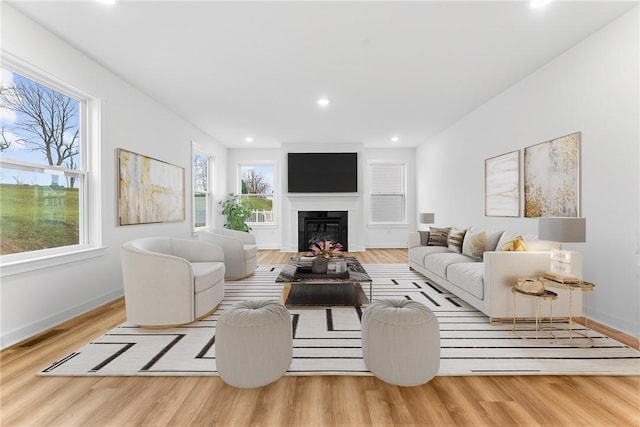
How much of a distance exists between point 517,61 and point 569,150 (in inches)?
47.4

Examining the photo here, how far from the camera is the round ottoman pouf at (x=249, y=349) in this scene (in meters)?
1.83

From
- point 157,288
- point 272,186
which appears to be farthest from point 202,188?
point 157,288

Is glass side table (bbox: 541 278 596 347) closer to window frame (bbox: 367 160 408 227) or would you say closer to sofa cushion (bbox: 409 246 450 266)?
sofa cushion (bbox: 409 246 450 266)

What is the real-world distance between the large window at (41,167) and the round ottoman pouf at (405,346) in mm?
3251

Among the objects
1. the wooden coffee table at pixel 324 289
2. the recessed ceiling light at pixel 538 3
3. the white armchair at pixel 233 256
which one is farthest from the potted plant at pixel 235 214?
the recessed ceiling light at pixel 538 3

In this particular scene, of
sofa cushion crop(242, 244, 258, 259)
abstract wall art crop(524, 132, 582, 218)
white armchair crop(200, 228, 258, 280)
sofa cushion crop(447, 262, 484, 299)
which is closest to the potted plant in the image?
sofa cushion crop(242, 244, 258, 259)

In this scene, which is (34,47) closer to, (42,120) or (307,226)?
(42,120)

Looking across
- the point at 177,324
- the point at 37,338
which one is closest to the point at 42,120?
the point at 37,338

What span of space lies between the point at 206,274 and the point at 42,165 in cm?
194

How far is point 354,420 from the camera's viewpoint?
62.0 inches

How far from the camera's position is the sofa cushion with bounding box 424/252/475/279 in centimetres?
381

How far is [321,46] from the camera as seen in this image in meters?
3.12

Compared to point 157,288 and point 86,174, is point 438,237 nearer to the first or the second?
point 157,288

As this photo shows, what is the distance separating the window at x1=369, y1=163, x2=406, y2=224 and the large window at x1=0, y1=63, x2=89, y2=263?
663cm
